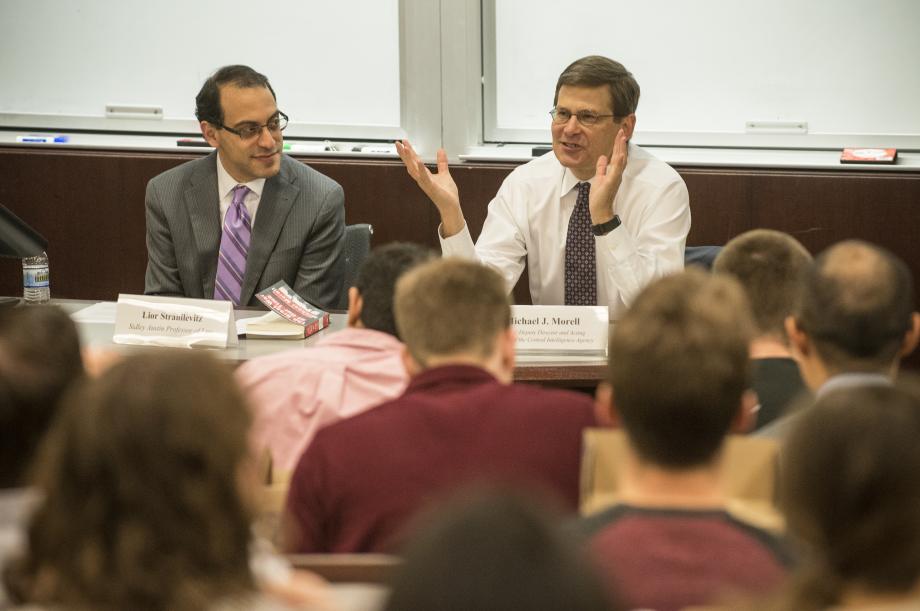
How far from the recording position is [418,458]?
70.5 inches

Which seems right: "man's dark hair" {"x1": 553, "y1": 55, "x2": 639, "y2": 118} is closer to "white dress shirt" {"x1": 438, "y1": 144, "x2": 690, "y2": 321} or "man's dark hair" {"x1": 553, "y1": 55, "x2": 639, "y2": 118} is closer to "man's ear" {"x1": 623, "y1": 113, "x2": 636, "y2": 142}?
"man's ear" {"x1": 623, "y1": 113, "x2": 636, "y2": 142}

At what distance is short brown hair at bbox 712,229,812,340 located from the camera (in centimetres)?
253

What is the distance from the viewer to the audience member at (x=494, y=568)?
749mm

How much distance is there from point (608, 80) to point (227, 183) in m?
1.35

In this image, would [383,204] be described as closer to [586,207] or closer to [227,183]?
[227,183]

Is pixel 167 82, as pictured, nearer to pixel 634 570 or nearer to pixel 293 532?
pixel 293 532

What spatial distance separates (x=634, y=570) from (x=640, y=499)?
142 mm

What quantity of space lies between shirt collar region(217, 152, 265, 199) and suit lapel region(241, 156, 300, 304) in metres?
0.03

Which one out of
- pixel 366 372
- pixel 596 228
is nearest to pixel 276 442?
pixel 366 372

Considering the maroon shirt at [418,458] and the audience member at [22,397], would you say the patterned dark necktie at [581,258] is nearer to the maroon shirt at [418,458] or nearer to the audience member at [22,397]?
the maroon shirt at [418,458]

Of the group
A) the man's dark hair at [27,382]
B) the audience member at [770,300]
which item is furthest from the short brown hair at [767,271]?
the man's dark hair at [27,382]

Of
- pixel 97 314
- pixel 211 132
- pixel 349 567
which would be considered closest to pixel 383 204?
pixel 211 132

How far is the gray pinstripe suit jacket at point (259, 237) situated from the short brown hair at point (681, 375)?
7.97 ft

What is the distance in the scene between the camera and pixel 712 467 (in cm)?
147
